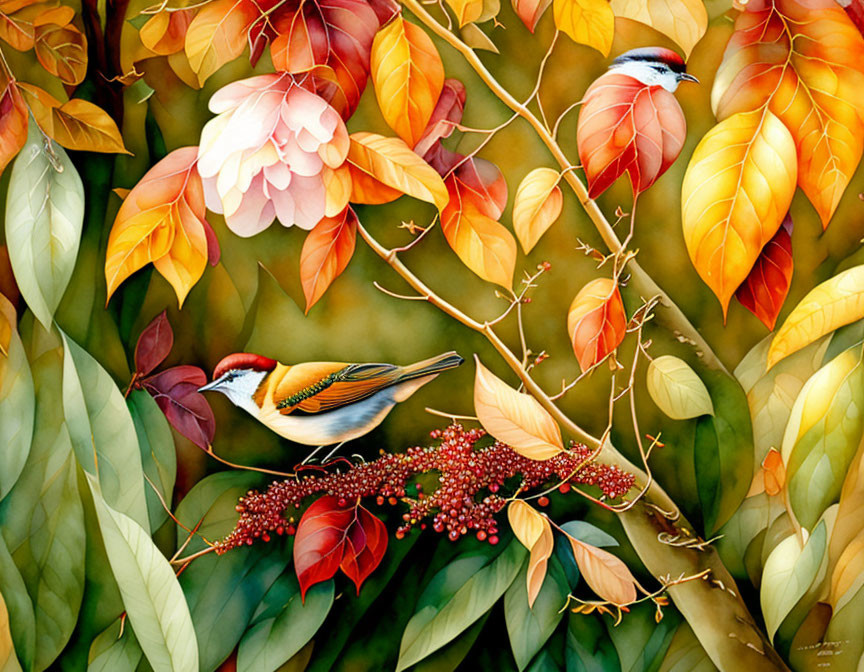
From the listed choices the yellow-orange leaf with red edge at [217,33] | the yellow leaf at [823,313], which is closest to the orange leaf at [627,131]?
the yellow leaf at [823,313]

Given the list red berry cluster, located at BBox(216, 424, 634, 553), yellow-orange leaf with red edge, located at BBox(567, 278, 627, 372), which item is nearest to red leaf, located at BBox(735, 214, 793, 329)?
yellow-orange leaf with red edge, located at BBox(567, 278, 627, 372)

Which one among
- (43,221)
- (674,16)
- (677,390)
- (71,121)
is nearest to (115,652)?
(43,221)

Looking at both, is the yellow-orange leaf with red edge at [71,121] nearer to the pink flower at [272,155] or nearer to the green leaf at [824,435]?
the pink flower at [272,155]

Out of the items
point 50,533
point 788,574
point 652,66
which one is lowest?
point 50,533

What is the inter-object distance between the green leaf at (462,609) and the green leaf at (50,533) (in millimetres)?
398

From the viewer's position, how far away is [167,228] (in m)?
0.83

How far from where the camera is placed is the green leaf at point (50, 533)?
2.71ft

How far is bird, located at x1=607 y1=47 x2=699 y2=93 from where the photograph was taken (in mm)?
829

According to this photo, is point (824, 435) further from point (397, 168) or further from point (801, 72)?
point (397, 168)

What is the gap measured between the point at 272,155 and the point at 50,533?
514 mm

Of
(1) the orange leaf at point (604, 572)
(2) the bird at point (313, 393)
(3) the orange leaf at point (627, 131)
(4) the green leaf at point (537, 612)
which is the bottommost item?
(4) the green leaf at point (537, 612)

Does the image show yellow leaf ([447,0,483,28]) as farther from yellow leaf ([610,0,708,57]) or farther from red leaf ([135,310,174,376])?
red leaf ([135,310,174,376])

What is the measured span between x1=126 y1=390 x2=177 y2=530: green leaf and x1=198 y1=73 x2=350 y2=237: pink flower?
0.78 feet

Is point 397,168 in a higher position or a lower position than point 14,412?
higher
